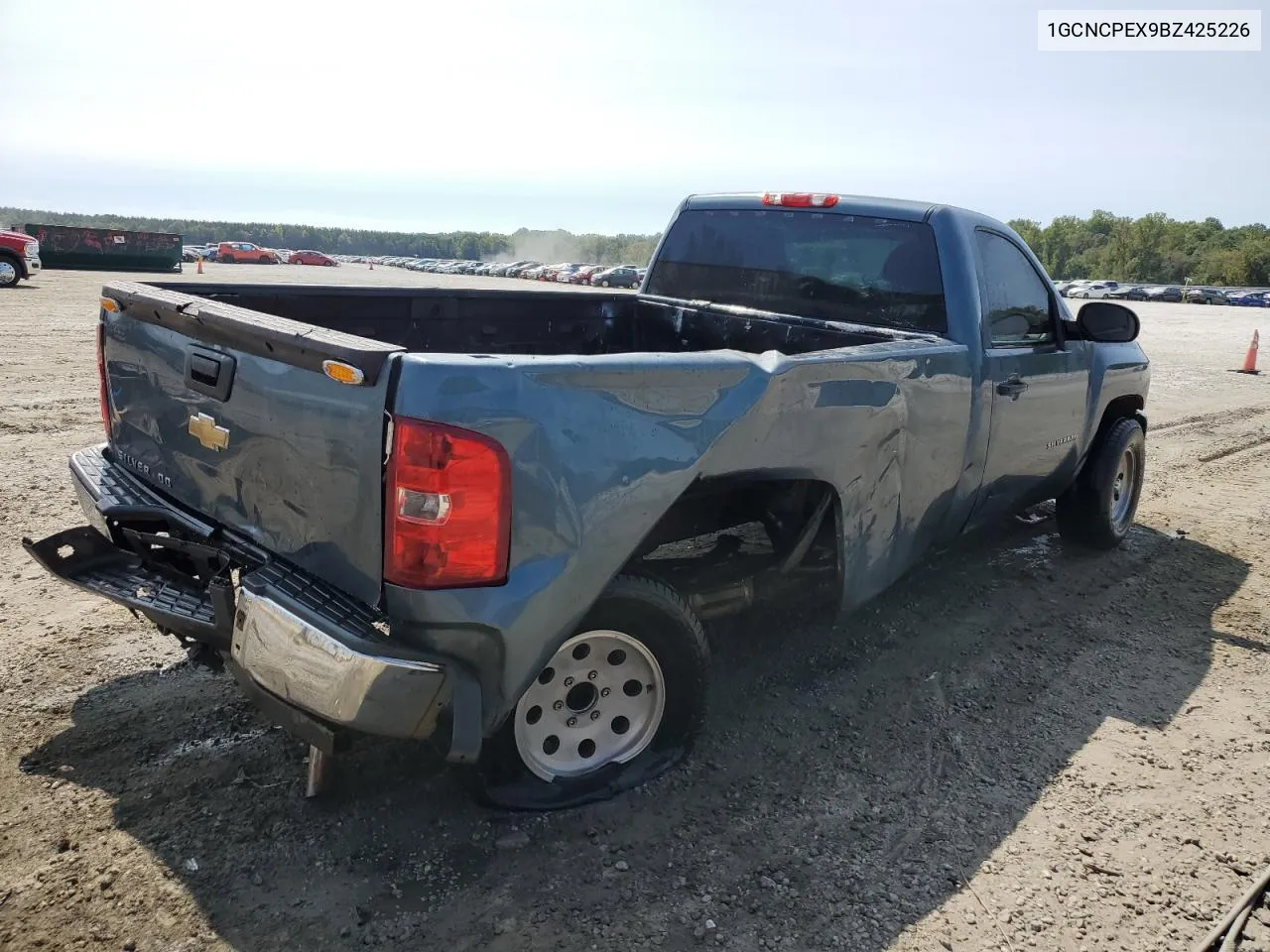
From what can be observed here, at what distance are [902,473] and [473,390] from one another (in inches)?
77.3

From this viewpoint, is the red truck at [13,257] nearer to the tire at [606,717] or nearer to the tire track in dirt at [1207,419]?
the tire track in dirt at [1207,419]

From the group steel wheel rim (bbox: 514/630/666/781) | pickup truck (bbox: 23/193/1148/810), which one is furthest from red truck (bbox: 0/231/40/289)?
steel wheel rim (bbox: 514/630/666/781)

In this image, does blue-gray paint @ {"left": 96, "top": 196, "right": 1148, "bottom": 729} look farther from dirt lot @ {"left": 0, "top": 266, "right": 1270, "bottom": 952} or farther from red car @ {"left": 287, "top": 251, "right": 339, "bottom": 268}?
red car @ {"left": 287, "top": 251, "right": 339, "bottom": 268}

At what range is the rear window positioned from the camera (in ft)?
14.0

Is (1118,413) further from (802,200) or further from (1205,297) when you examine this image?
(1205,297)

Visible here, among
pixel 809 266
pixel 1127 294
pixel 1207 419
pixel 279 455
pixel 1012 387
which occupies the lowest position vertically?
pixel 1207 419

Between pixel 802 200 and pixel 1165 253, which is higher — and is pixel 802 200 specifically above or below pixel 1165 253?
below

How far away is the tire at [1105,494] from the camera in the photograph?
553 cm

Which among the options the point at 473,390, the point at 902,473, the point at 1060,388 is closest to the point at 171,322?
the point at 473,390

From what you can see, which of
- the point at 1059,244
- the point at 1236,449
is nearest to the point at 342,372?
the point at 1236,449

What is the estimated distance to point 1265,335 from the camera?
28.2 m

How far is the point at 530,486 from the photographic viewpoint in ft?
7.91

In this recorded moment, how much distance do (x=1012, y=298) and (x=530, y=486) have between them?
318 centimetres

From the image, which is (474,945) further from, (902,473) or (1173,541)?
(1173,541)
